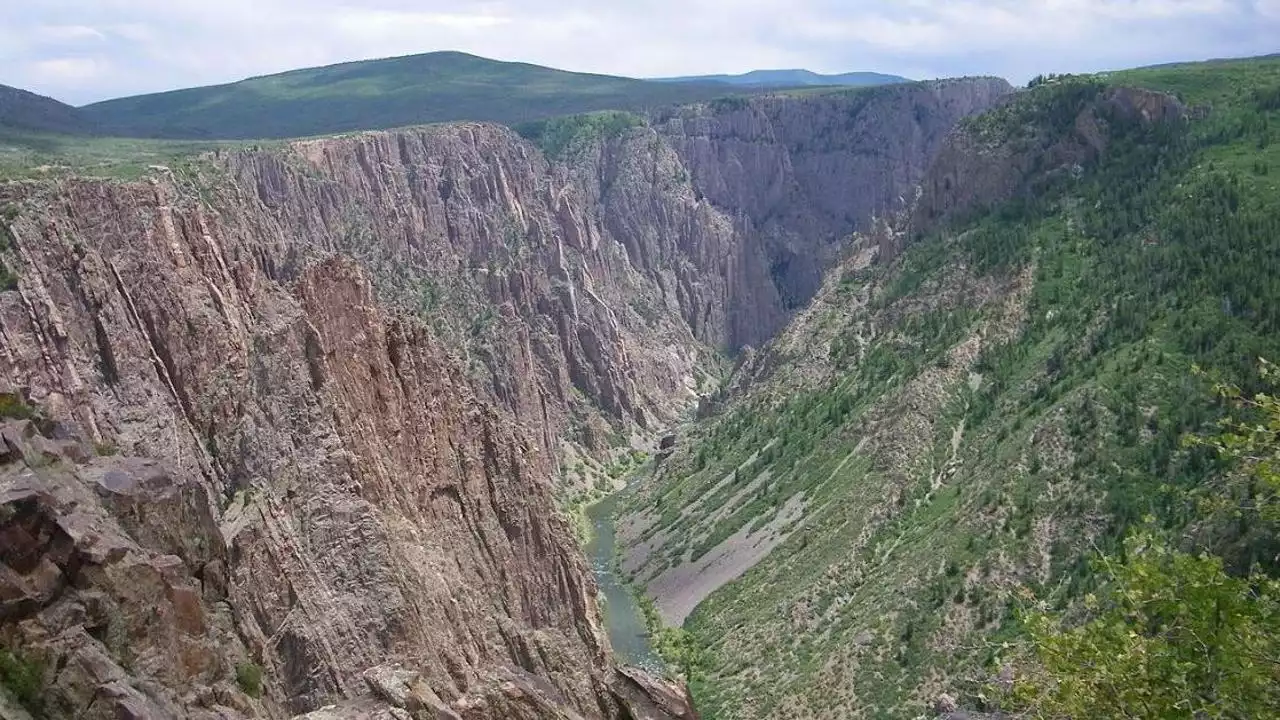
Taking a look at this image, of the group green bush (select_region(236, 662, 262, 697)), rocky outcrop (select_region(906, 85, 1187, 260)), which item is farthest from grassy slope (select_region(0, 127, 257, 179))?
rocky outcrop (select_region(906, 85, 1187, 260))

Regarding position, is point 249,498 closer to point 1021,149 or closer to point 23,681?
point 23,681

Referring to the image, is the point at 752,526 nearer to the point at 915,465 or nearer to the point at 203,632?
the point at 915,465

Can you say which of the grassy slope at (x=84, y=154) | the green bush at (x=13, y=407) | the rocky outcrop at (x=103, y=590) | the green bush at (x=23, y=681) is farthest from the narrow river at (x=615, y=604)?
the green bush at (x=23, y=681)

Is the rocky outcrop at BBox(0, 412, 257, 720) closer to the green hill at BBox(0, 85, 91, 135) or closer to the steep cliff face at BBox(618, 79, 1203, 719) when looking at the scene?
the steep cliff face at BBox(618, 79, 1203, 719)

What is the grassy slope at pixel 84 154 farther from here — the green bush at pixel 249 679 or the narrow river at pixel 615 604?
the green bush at pixel 249 679

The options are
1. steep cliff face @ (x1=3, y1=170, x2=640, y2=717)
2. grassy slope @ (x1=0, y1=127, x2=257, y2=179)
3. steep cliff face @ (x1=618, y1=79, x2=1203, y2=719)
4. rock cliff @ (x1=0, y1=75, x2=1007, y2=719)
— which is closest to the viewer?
rock cliff @ (x1=0, y1=75, x2=1007, y2=719)

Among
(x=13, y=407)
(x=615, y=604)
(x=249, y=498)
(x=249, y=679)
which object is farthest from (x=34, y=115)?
(x=249, y=679)

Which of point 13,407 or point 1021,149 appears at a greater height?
point 1021,149
